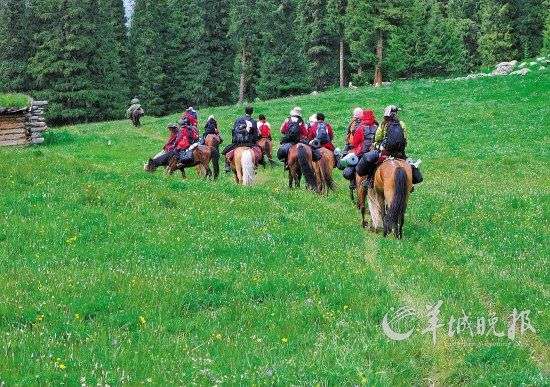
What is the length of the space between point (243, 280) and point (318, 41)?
6692 centimetres

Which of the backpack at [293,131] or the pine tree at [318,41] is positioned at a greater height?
the pine tree at [318,41]

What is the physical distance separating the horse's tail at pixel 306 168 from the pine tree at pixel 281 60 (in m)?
50.7

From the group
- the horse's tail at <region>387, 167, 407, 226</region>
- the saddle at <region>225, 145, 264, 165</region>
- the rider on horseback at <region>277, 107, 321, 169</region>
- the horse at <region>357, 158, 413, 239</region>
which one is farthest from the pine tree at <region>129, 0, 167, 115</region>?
the horse's tail at <region>387, 167, 407, 226</region>

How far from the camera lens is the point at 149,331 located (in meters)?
7.84

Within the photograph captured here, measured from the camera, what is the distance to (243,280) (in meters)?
10.1

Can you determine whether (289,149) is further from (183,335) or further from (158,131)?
(158,131)

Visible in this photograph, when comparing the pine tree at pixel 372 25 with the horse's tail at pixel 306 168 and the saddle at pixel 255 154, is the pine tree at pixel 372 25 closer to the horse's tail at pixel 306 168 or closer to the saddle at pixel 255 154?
the saddle at pixel 255 154

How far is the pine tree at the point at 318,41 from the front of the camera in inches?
2876

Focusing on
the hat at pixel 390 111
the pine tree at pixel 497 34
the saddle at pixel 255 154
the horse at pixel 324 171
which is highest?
the pine tree at pixel 497 34

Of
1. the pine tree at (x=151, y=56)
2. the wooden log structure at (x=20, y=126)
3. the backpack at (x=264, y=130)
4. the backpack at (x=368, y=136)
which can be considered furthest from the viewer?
the pine tree at (x=151, y=56)

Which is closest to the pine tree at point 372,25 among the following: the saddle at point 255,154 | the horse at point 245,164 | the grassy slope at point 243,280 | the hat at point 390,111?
the saddle at point 255,154

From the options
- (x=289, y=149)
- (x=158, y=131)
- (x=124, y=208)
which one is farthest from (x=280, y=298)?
(x=158, y=131)

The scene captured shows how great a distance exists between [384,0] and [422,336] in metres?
65.5

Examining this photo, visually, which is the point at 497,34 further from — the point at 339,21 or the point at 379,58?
the point at 339,21
